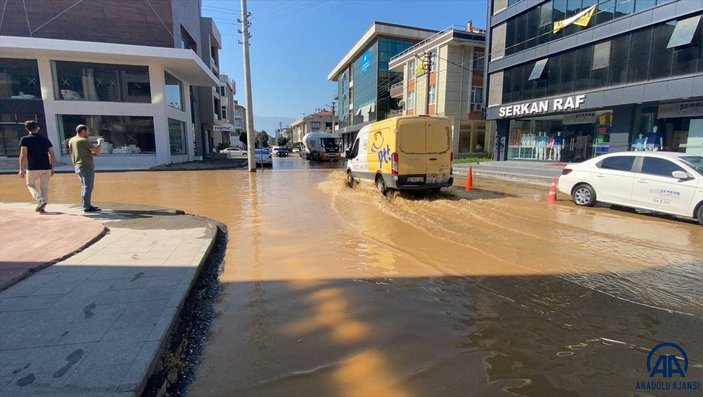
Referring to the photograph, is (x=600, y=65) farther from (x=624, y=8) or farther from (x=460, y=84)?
(x=460, y=84)

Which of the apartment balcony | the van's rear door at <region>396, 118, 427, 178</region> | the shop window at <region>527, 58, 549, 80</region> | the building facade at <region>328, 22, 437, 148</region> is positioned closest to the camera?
the van's rear door at <region>396, 118, 427, 178</region>

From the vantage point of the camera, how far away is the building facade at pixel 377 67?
1892 inches

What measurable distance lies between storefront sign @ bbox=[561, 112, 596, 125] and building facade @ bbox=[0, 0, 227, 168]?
24.4 metres

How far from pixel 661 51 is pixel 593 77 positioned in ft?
11.2

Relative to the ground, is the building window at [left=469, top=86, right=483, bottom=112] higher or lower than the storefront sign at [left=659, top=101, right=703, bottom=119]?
higher

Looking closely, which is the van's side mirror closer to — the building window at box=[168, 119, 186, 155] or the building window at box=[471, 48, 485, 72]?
the building window at box=[168, 119, 186, 155]

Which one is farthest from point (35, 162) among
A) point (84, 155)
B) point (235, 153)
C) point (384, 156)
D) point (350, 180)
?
point (235, 153)

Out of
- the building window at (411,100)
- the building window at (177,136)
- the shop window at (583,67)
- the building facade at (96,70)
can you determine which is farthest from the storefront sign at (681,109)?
the building window at (177,136)

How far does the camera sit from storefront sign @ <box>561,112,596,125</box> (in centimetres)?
2211

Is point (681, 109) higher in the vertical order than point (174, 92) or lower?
lower

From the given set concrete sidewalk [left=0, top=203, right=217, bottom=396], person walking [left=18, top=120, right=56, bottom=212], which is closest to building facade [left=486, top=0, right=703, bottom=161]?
concrete sidewalk [left=0, top=203, right=217, bottom=396]

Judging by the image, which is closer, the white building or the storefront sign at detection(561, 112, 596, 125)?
the storefront sign at detection(561, 112, 596, 125)

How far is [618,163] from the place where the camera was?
927cm

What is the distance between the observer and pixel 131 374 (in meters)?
2.62
